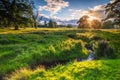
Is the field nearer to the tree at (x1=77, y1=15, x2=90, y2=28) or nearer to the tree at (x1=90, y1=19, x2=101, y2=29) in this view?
the tree at (x1=77, y1=15, x2=90, y2=28)

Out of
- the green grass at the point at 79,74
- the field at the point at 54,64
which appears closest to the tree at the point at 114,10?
the field at the point at 54,64

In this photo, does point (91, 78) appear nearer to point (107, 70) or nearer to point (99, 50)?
point (107, 70)

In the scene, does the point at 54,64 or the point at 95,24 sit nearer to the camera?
the point at 54,64

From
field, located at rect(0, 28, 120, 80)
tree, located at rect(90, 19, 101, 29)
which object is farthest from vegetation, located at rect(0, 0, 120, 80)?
tree, located at rect(90, 19, 101, 29)

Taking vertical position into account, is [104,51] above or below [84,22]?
below

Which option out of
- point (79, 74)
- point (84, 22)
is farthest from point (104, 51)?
point (84, 22)

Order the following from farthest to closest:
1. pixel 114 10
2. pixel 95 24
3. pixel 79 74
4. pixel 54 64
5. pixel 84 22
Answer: pixel 95 24 < pixel 84 22 < pixel 114 10 < pixel 54 64 < pixel 79 74

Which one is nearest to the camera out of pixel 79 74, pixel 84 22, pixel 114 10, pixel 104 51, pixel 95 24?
pixel 79 74

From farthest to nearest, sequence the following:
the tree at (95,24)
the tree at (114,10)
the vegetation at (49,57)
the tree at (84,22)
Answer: the tree at (95,24) → the tree at (84,22) → the tree at (114,10) → the vegetation at (49,57)

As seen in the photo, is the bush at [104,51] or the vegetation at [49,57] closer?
the vegetation at [49,57]

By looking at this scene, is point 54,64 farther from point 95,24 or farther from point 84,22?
point 95,24

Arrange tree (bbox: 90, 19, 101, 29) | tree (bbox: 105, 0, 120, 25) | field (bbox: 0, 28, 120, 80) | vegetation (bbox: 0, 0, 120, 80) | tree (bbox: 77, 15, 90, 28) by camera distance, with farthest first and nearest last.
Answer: tree (bbox: 90, 19, 101, 29) → tree (bbox: 77, 15, 90, 28) → tree (bbox: 105, 0, 120, 25) → field (bbox: 0, 28, 120, 80) → vegetation (bbox: 0, 0, 120, 80)

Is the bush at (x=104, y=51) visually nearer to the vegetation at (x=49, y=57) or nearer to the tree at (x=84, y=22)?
the vegetation at (x=49, y=57)

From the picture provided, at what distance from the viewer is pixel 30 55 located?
82.0 ft
